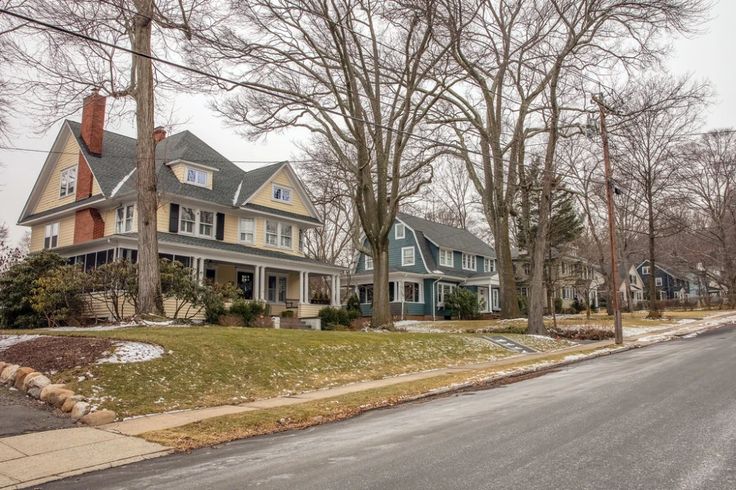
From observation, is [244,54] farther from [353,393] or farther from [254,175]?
[353,393]

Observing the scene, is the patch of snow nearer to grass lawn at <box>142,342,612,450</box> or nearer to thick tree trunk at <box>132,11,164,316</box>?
thick tree trunk at <box>132,11,164,316</box>

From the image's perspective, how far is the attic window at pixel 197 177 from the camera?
28406 millimetres

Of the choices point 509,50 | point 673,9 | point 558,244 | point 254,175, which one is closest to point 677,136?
point 558,244

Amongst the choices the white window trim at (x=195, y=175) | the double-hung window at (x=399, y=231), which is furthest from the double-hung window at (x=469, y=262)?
the white window trim at (x=195, y=175)

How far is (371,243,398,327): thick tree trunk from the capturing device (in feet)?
78.5

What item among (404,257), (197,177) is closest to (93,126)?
(197,177)

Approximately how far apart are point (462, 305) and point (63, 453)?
3580cm

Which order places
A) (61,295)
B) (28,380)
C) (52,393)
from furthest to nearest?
(61,295), (28,380), (52,393)

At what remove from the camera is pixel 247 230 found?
3002 cm

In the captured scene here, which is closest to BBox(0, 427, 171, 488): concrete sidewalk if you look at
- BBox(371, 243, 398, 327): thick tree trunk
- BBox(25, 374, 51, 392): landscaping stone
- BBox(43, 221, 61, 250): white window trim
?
BBox(25, 374, 51, 392): landscaping stone

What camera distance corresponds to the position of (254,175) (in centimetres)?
3272

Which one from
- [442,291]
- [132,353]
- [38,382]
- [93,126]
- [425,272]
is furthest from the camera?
[442,291]

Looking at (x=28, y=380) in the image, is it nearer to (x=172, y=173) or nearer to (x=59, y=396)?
(x=59, y=396)

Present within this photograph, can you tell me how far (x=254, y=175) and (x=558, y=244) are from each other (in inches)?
921
